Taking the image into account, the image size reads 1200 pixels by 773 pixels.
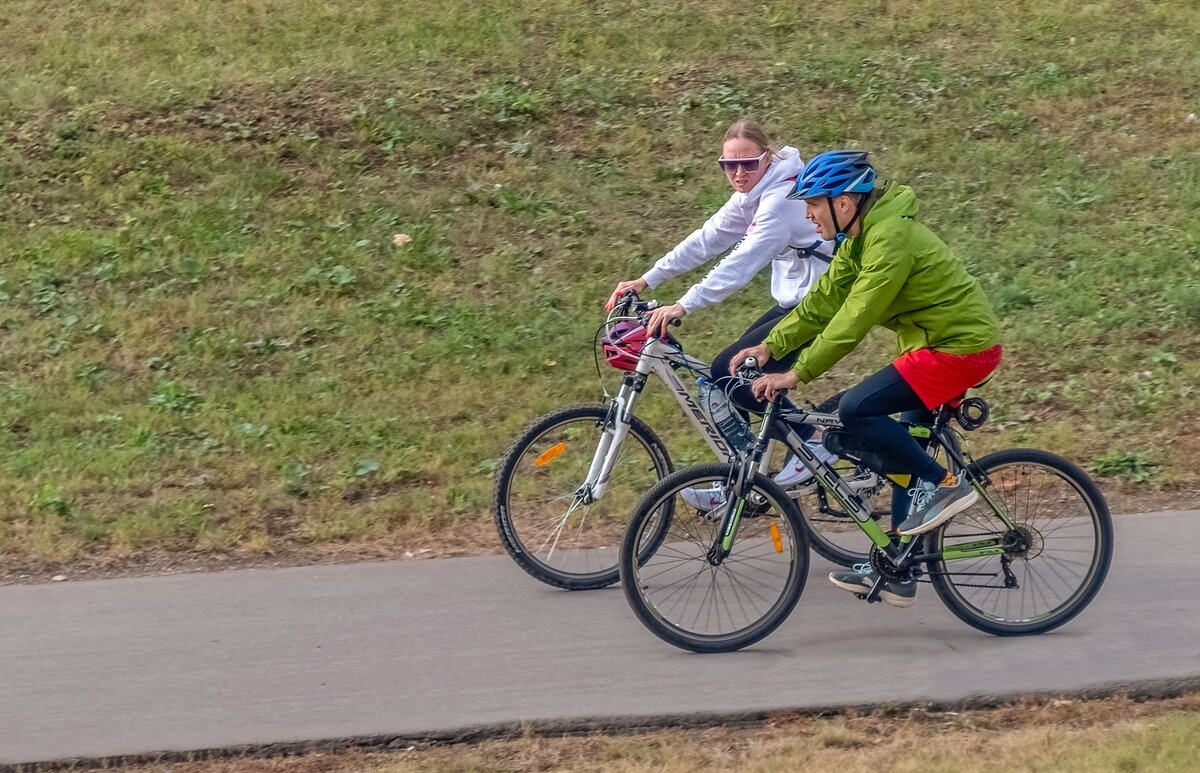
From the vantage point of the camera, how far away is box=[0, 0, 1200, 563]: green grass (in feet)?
23.7

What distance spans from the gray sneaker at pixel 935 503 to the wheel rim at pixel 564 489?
1198mm

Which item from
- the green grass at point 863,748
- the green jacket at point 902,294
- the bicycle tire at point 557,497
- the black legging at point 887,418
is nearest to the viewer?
the green grass at point 863,748

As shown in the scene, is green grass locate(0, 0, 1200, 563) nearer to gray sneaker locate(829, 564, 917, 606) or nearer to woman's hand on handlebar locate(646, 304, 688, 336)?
woman's hand on handlebar locate(646, 304, 688, 336)

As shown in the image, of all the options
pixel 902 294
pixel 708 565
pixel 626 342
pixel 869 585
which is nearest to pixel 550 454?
pixel 626 342

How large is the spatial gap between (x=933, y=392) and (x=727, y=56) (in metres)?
7.82

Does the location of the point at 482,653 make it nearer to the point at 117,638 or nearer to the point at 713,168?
the point at 117,638

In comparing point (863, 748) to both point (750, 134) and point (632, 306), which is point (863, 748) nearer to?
point (632, 306)

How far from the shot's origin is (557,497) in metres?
5.88

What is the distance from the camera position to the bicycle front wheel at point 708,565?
16.8ft

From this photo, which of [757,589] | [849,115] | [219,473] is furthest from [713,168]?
[757,589]

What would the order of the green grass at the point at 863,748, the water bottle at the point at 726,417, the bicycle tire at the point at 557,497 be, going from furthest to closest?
the bicycle tire at the point at 557,497, the water bottle at the point at 726,417, the green grass at the point at 863,748

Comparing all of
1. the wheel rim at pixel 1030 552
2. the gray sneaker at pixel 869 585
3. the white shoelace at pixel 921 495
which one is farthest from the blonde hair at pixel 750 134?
the gray sneaker at pixel 869 585

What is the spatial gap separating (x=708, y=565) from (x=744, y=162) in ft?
5.47

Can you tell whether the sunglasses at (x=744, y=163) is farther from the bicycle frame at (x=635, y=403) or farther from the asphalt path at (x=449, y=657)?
the asphalt path at (x=449, y=657)
